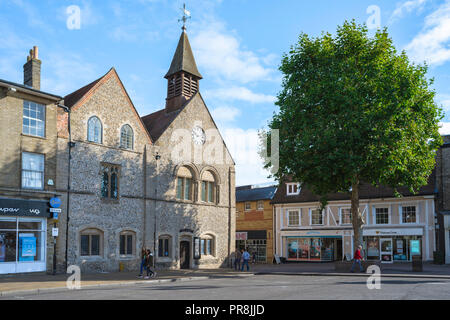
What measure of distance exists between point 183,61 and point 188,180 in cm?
961

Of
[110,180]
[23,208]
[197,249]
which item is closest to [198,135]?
[197,249]

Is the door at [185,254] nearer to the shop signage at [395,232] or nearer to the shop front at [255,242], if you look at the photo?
the shop front at [255,242]

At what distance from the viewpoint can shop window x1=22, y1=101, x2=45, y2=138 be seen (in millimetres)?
23156

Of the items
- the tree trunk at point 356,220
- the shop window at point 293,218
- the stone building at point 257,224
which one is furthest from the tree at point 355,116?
the stone building at point 257,224

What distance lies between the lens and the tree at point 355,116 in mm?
24922

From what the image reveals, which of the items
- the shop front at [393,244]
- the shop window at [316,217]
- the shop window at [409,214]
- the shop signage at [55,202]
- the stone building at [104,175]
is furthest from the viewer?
the shop window at [316,217]

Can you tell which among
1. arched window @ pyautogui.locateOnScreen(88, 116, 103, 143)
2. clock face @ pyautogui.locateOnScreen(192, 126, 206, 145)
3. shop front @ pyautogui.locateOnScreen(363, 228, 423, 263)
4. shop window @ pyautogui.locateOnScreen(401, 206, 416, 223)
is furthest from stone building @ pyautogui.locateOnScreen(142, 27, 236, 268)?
shop window @ pyautogui.locateOnScreen(401, 206, 416, 223)

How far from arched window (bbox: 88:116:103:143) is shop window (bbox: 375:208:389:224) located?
2569 cm

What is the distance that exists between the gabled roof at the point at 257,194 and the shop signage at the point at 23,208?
27.6 metres

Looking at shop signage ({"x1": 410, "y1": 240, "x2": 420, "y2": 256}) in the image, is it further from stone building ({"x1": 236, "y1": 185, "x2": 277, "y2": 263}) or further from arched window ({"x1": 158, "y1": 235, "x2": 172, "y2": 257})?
arched window ({"x1": 158, "y1": 235, "x2": 172, "y2": 257})

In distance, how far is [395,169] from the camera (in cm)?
2555

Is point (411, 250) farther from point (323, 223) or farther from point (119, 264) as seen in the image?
point (119, 264)

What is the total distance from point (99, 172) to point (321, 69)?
49.5 feet

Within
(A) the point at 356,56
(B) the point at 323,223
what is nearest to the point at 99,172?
(A) the point at 356,56
